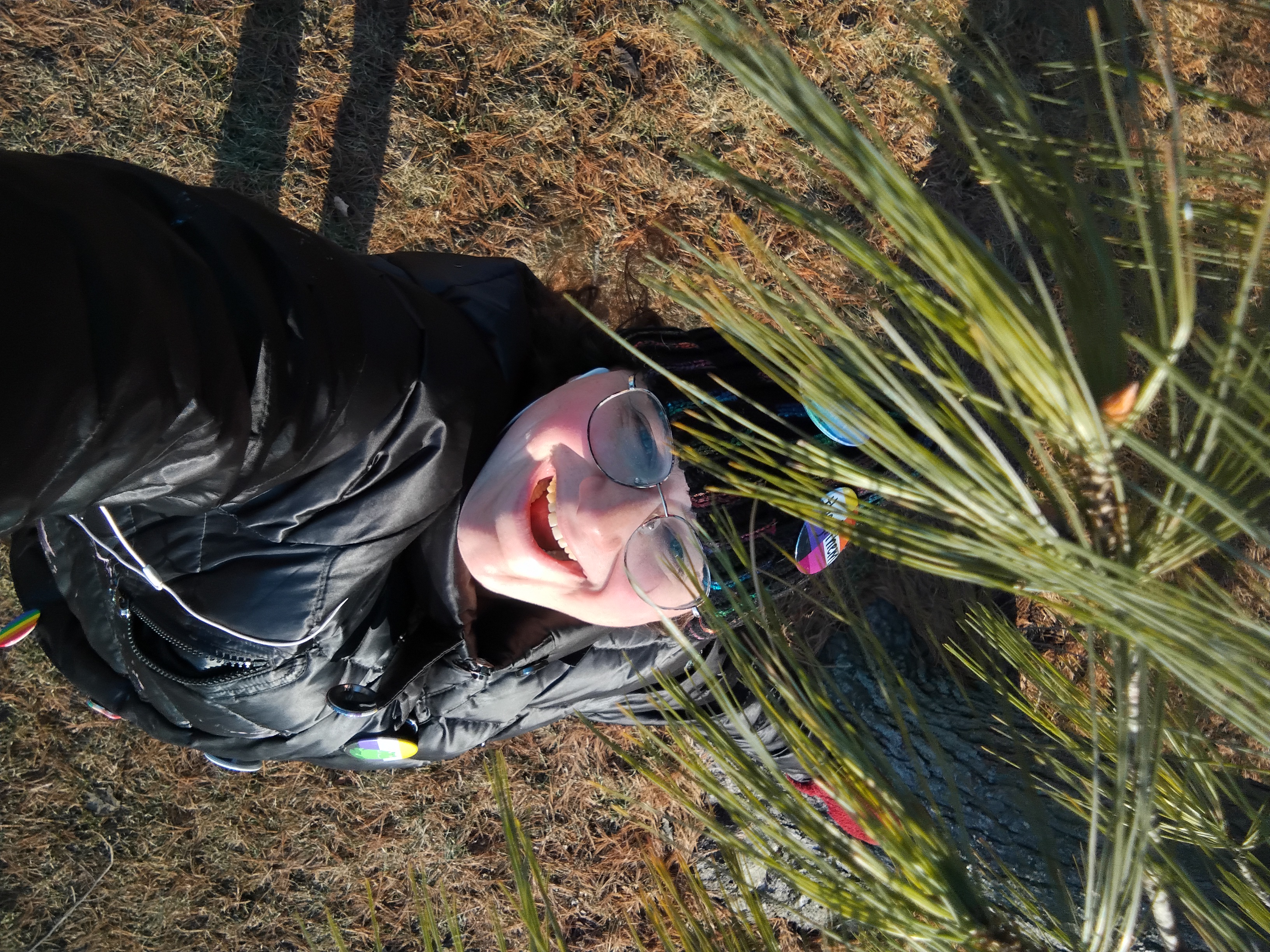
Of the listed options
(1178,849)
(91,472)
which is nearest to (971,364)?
(1178,849)

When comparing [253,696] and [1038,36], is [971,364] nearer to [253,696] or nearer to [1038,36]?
[1038,36]

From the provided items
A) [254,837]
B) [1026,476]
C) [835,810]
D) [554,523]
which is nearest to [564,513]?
[554,523]

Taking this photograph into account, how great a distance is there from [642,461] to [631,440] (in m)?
0.04

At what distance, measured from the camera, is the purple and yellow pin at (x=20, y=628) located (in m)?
1.61

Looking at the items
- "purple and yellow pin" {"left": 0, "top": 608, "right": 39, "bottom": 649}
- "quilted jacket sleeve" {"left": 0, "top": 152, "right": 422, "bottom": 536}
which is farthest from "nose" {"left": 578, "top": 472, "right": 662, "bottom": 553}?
"purple and yellow pin" {"left": 0, "top": 608, "right": 39, "bottom": 649}

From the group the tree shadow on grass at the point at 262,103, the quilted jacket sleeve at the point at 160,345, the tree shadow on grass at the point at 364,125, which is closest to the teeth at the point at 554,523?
the quilted jacket sleeve at the point at 160,345

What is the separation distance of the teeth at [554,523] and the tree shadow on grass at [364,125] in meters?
1.41

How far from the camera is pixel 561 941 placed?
2.22ft

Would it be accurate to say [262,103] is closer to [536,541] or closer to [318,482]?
[318,482]

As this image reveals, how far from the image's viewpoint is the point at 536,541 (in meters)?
1.32

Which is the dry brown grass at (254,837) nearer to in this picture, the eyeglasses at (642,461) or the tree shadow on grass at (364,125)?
the eyeglasses at (642,461)

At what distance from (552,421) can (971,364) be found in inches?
60.7

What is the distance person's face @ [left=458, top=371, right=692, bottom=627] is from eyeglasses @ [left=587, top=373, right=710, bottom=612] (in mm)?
15

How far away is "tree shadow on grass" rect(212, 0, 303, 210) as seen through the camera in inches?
88.0
